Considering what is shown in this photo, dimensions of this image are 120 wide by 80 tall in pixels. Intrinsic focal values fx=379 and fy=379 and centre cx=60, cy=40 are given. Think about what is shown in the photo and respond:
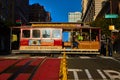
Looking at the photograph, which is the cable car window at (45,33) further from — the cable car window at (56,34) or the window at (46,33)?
the cable car window at (56,34)

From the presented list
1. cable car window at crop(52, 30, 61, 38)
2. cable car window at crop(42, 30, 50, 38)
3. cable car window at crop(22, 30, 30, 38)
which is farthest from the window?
cable car window at crop(22, 30, 30, 38)

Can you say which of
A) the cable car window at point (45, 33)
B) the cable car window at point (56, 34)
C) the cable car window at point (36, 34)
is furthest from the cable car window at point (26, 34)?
the cable car window at point (56, 34)

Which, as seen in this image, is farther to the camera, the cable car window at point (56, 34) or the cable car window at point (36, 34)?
the cable car window at point (36, 34)

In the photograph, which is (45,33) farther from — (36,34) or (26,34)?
(26,34)

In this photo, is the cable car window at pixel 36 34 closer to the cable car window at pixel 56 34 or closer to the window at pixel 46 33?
the window at pixel 46 33

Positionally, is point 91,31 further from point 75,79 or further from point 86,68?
point 75,79

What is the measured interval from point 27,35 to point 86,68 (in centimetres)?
1510

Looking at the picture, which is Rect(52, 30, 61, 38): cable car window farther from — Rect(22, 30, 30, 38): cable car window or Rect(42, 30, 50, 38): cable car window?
Rect(22, 30, 30, 38): cable car window

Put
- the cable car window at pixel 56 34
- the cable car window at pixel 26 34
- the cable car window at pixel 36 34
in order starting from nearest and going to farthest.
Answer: the cable car window at pixel 56 34 → the cable car window at pixel 36 34 → the cable car window at pixel 26 34

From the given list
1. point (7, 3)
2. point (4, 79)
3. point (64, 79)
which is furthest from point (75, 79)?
point (7, 3)

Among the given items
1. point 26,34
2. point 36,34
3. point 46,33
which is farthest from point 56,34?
point 26,34

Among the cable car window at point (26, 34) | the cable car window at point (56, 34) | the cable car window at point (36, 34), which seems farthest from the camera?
the cable car window at point (26, 34)

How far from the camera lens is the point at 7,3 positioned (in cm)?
8950

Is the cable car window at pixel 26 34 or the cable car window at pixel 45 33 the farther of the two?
the cable car window at pixel 26 34
